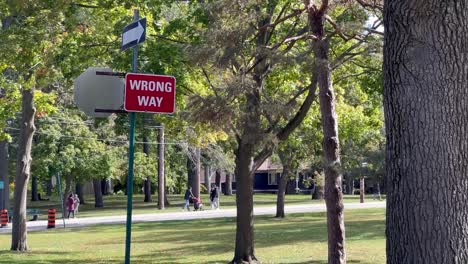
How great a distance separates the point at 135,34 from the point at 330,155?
6.38 metres

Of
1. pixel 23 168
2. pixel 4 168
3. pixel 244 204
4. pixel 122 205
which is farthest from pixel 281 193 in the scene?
pixel 122 205

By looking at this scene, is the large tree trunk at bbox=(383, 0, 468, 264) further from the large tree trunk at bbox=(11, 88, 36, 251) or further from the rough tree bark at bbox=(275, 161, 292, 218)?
the rough tree bark at bbox=(275, 161, 292, 218)

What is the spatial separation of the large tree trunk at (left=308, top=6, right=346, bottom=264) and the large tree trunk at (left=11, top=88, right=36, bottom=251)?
11.2 m

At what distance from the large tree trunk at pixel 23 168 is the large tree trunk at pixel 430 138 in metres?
18.1

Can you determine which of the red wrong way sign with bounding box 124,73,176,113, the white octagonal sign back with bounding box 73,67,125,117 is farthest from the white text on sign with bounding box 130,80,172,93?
the white octagonal sign back with bounding box 73,67,125,117

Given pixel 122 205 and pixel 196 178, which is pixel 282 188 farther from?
pixel 122 205

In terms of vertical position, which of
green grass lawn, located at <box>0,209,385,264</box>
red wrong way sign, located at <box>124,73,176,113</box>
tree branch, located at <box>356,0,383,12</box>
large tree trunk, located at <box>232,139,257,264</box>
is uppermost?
tree branch, located at <box>356,0,383,12</box>

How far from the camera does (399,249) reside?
548 cm

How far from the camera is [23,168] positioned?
22594 mm

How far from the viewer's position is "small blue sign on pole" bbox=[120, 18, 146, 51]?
816 cm

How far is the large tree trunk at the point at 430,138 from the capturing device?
537cm

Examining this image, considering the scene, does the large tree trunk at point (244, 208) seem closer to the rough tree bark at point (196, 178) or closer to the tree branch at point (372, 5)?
the tree branch at point (372, 5)

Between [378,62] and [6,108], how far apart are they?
12062 mm

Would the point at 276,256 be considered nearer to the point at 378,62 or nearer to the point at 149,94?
the point at 378,62
